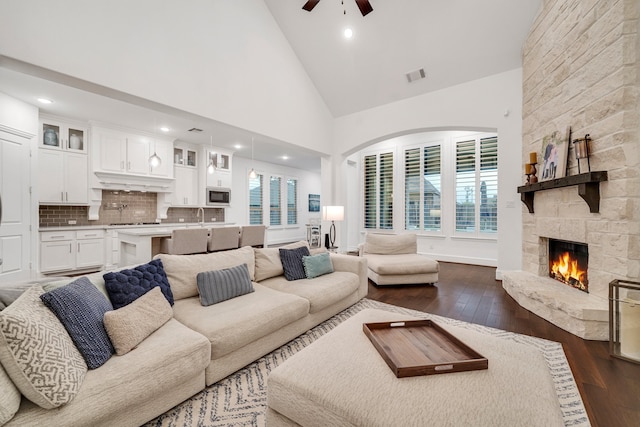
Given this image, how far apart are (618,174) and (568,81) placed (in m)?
1.31

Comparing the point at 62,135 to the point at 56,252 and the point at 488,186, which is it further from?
the point at 488,186

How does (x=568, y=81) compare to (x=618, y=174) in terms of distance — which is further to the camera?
(x=568, y=81)

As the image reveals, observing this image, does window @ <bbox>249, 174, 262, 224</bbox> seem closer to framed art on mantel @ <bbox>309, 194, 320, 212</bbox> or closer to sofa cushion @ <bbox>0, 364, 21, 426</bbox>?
framed art on mantel @ <bbox>309, 194, 320, 212</bbox>

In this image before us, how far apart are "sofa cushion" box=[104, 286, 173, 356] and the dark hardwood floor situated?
263 cm

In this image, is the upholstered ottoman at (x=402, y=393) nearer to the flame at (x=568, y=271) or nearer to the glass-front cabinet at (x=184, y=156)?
the flame at (x=568, y=271)

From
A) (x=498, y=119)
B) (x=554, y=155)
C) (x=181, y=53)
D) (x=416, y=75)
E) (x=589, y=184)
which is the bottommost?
(x=589, y=184)

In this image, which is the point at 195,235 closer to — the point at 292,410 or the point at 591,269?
the point at 292,410

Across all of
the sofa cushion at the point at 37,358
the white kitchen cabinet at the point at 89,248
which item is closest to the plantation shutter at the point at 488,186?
the sofa cushion at the point at 37,358

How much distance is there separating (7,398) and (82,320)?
0.42m

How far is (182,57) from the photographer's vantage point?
334 cm

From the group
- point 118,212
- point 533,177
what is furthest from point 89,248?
point 533,177

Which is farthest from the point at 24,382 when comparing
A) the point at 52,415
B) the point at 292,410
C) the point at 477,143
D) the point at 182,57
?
the point at 477,143

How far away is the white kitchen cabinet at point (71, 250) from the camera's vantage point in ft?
14.9

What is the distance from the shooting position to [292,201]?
970 cm
